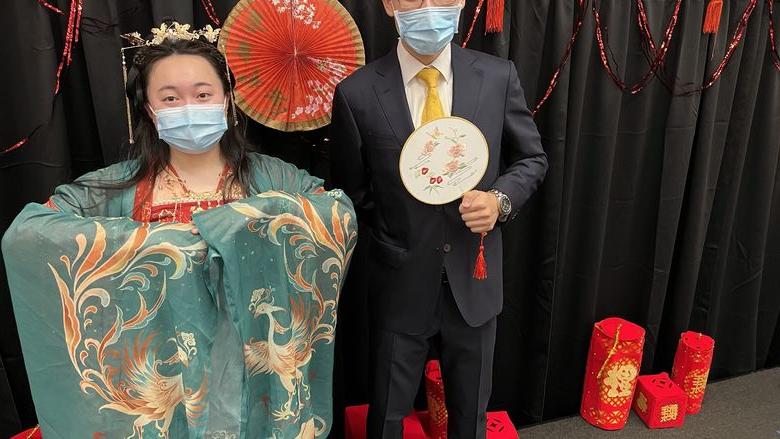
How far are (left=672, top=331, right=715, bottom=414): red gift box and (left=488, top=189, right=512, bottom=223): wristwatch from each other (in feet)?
4.53

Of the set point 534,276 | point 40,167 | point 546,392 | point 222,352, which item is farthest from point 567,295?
point 40,167

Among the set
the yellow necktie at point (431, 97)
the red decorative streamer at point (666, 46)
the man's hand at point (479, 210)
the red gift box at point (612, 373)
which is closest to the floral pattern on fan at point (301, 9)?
the yellow necktie at point (431, 97)

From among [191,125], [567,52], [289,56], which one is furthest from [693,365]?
[191,125]

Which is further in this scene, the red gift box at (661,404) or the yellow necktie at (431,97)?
the red gift box at (661,404)

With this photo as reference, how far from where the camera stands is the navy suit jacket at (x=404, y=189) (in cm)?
136

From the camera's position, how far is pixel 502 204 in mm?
1329

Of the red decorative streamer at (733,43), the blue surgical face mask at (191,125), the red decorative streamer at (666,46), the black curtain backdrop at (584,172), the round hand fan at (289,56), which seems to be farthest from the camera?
the red decorative streamer at (733,43)

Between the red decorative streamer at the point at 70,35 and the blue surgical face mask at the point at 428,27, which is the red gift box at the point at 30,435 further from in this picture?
the blue surgical face mask at the point at 428,27

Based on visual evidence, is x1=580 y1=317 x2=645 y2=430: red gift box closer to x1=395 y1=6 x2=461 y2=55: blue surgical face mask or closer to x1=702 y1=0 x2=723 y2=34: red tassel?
x1=702 y1=0 x2=723 y2=34: red tassel

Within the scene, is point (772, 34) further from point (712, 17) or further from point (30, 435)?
point (30, 435)

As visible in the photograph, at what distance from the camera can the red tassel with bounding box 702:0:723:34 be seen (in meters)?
1.96

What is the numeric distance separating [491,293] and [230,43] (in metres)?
0.95

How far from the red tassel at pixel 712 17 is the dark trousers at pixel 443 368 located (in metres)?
1.39

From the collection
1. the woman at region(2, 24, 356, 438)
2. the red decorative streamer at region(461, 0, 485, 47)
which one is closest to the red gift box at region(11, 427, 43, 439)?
the woman at region(2, 24, 356, 438)
